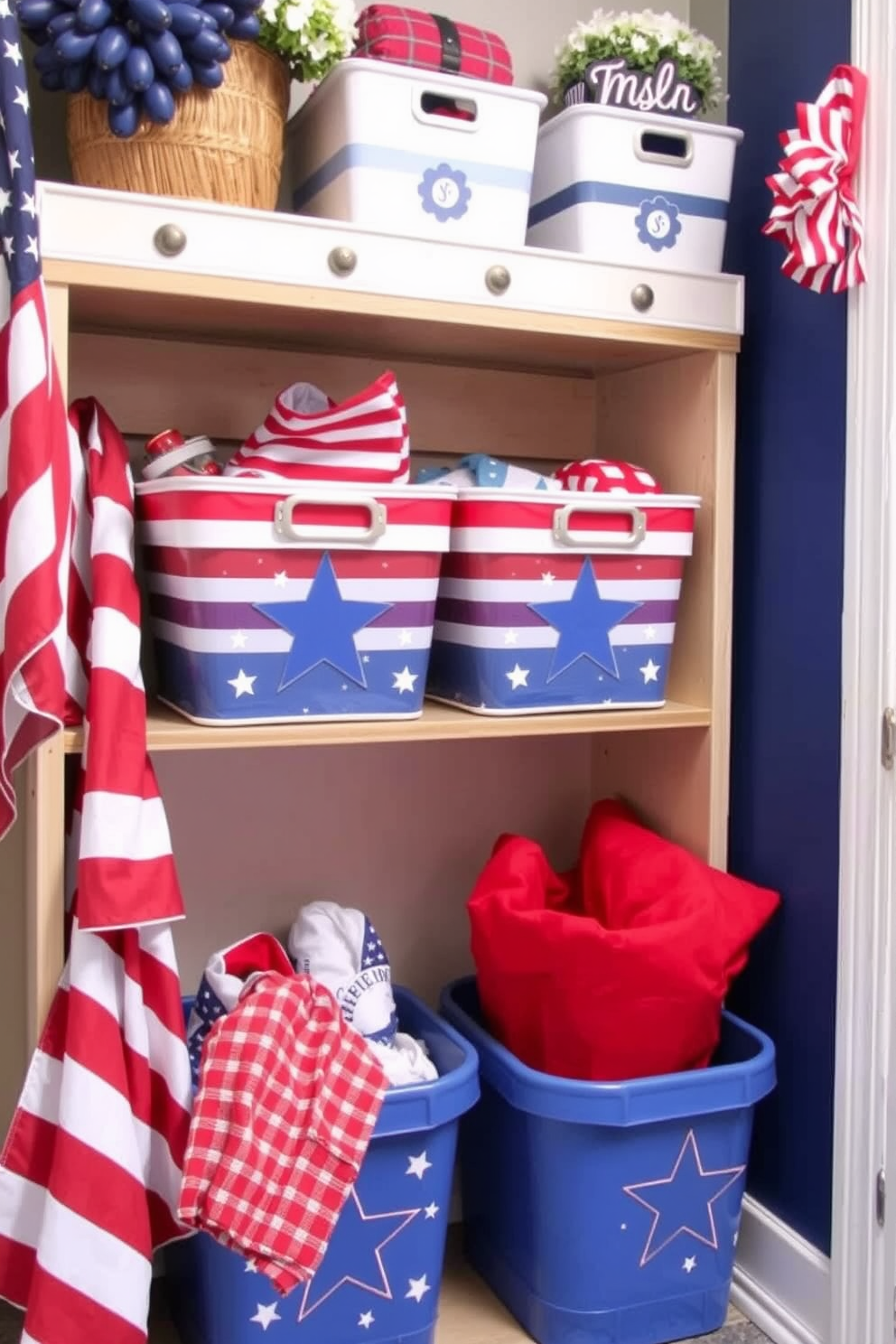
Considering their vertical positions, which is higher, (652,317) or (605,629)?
(652,317)

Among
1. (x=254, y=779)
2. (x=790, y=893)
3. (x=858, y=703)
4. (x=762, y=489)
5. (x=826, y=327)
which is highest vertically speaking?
(x=826, y=327)

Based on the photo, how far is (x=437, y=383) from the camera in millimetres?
1759

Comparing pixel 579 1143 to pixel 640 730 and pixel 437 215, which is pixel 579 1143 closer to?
pixel 640 730

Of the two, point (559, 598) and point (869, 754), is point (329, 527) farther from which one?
point (869, 754)

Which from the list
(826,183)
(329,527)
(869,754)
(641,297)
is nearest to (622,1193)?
(869,754)

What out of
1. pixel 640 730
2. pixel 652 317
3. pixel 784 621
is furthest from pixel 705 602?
pixel 652 317

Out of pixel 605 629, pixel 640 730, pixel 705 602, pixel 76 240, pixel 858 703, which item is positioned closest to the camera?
pixel 76 240

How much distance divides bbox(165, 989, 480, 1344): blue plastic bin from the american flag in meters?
0.11

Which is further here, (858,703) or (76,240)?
(858,703)

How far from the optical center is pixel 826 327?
1496 mm

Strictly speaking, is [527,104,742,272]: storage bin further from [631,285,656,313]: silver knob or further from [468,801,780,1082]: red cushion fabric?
[468,801,780,1082]: red cushion fabric

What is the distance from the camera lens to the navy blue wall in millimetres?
1502

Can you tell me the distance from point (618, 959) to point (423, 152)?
0.91 meters

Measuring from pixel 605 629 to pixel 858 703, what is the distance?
0.30 meters
